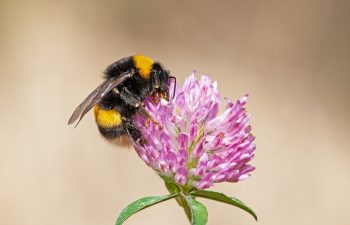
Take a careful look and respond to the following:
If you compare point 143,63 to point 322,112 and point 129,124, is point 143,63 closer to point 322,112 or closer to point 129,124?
point 129,124

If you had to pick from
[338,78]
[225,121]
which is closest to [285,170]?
[338,78]

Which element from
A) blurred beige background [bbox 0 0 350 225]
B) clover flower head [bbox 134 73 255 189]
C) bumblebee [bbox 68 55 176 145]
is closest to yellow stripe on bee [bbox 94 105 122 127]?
bumblebee [bbox 68 55 176 145]

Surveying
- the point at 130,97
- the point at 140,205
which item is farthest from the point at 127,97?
the point at 140,205

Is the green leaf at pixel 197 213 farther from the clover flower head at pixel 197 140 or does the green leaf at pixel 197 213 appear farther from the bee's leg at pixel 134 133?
the bee's leg at pixel 134 133

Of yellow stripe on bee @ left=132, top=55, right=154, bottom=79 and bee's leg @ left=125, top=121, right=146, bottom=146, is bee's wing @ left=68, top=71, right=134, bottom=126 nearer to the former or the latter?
yellow stripe on bee @ left=132, top=55, right=154, bottom=79

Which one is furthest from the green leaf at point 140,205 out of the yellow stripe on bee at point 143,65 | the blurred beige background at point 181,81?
the blurred beige background at point 181,81

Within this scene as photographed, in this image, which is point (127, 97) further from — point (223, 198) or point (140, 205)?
point (223, 198)
